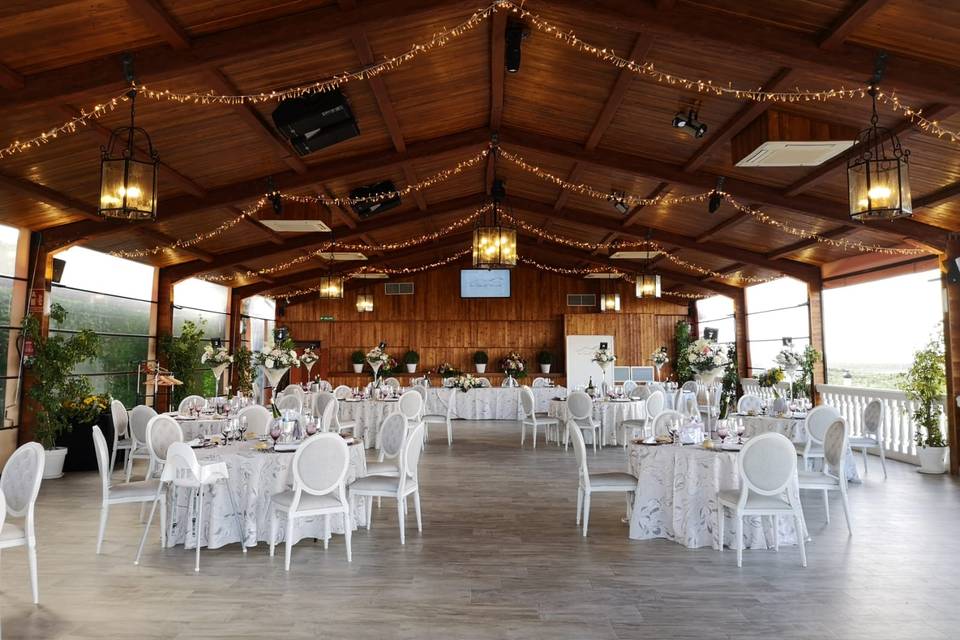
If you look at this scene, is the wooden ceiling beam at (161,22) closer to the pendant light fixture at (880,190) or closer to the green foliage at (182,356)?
the pendant light fixture at (880,190)

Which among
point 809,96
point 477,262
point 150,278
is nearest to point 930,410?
point 809,96

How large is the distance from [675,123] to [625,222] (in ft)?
18.3

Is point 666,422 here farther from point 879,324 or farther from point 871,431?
point 879,324

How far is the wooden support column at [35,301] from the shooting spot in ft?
27.0

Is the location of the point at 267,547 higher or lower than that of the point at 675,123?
lower

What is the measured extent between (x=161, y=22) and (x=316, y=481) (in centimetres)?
342

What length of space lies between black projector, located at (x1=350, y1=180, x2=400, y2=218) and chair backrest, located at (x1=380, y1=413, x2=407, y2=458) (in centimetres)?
A: 482

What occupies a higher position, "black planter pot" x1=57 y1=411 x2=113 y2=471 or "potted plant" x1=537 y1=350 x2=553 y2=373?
"potted plant" x1=537 y1=350 x2=553 y2=373

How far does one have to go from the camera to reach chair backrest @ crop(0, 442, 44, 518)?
3.92 metres

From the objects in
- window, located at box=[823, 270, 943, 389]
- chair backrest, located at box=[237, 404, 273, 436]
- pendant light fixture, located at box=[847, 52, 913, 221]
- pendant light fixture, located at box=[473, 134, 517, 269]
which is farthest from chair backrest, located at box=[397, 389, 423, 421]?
window, located at box=[823, 270, 943, 389]

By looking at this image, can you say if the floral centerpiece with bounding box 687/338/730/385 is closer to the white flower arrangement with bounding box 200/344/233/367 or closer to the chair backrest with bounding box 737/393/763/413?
the chair backrest with bounding box 737/393/763/413

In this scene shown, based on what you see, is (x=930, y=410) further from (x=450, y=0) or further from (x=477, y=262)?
(x=450, y=0)

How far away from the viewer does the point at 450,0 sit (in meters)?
5.06


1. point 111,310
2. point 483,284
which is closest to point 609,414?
point 483,284
